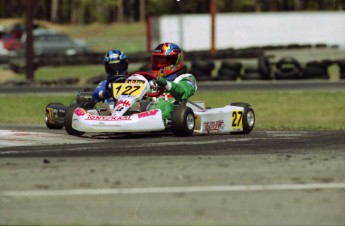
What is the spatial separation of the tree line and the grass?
42598 millimetres

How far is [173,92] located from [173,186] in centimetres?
512

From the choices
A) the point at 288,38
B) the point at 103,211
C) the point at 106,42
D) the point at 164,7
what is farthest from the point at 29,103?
the point at 164,7

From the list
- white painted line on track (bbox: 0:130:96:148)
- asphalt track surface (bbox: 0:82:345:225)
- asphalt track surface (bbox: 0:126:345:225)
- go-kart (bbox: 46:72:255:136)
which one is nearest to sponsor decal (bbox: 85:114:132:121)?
go-kart (bbox: 46:72:255:136)

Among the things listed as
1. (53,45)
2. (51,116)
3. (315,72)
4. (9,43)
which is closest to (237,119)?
(51,116)

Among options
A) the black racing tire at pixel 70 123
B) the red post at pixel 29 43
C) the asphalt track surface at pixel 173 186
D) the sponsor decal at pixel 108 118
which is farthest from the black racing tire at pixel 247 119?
the red post at pixel 29 43

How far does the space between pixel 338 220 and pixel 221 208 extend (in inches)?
27.8

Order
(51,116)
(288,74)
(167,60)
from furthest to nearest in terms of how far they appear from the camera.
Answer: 1. (288,74)
2. (51,116)
3. (167,60)

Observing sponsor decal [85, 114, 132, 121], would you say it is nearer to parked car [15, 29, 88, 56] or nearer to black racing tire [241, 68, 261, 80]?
black racing tire [241, 68, 261, 80]

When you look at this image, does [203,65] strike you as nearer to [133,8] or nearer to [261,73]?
[261,73]

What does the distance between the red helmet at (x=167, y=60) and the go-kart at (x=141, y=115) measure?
1.36 feet

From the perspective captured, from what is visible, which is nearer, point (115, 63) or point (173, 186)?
point (173, 186)

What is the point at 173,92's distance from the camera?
38.4 feet

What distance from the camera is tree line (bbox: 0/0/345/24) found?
74875 millimetres

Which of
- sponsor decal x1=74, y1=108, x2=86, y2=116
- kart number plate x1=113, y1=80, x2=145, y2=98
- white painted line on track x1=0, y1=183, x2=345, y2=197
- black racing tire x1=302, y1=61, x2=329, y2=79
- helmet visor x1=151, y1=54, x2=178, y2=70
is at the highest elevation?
helmet visor x1=151, y1=54, x2=178, y2=70
